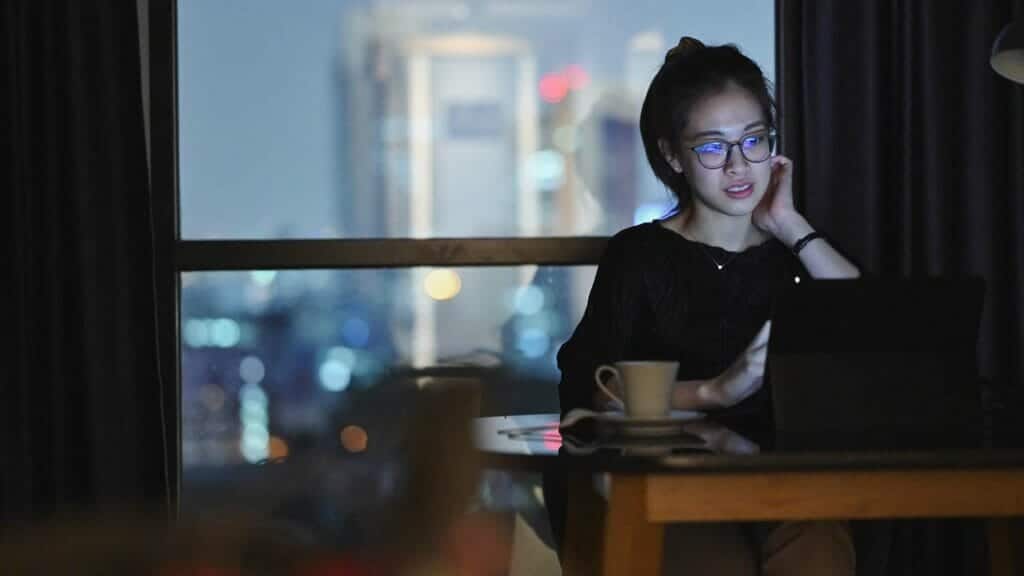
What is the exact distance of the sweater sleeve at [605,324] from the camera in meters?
2.35

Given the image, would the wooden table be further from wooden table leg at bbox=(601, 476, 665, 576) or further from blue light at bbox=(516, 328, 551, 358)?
blue light at bbox=(516, 328, 551, 358)

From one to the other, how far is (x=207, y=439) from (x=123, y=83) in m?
0.80

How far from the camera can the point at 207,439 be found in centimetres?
320

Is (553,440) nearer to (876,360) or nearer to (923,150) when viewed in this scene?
(876,360)

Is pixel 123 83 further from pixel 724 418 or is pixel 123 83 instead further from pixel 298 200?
pixel 724 418

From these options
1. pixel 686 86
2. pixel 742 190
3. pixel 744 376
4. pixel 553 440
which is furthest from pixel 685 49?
pixel 553 440

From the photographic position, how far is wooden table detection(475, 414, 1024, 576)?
5.07 feet

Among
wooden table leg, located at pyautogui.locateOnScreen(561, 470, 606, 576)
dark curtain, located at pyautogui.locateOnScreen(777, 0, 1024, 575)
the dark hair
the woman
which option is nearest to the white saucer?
wooden table leg, located at pyautogui.locateOnScreen(561, 470, 606, 576)

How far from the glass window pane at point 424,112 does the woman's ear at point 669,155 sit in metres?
0.64

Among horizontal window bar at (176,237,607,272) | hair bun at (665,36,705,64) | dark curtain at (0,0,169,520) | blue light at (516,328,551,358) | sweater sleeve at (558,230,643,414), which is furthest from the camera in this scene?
blue light at (516,328,551,358)

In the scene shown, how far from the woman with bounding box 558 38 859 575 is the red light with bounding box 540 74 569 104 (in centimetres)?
68

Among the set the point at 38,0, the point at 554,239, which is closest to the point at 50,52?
the point at 38,0

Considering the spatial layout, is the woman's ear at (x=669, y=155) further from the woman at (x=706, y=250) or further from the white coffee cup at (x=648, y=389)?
the white coffee cup at (x=648, y=389)

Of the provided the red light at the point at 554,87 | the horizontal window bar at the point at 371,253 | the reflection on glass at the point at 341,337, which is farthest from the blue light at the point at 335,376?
the red light at the point at 554,87
